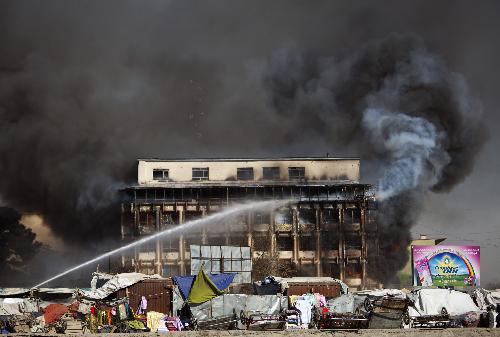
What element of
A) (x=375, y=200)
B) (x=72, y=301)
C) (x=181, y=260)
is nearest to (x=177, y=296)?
(x=72, y=301)

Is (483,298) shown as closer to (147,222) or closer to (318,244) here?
(318,244)

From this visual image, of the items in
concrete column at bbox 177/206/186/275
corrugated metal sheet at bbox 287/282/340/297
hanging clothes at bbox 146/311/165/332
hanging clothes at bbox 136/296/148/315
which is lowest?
hanging clothes at bbox 146/311/165/332

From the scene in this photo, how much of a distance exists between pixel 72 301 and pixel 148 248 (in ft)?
125

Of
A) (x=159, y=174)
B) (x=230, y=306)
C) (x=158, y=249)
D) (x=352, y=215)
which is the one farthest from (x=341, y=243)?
(x=230, y=306)

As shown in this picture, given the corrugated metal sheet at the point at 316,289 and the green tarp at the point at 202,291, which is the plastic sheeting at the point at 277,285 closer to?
the corrugated metal sheet at the point at 316,289

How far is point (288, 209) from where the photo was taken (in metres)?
101

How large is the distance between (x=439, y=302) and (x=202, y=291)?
1715cm

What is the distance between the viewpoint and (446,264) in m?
75.8

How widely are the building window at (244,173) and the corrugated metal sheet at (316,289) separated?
45040mm

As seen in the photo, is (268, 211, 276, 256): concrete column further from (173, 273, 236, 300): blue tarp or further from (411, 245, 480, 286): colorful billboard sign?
(173, 273, 236, 300): blue tarp

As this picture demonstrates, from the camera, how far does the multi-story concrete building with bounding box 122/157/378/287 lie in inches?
3893

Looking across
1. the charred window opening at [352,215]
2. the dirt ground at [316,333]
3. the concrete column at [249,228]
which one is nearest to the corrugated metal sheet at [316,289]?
the dirt ground at [316,333]

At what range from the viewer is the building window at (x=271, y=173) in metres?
103

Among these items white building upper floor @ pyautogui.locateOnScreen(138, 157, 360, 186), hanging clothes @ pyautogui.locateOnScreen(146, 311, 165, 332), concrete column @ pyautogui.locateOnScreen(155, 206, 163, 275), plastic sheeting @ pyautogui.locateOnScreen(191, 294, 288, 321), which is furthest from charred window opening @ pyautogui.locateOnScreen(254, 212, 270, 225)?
hanging clothes @ pyautogui.locateOnScreen(146, 311, 165, 332)
